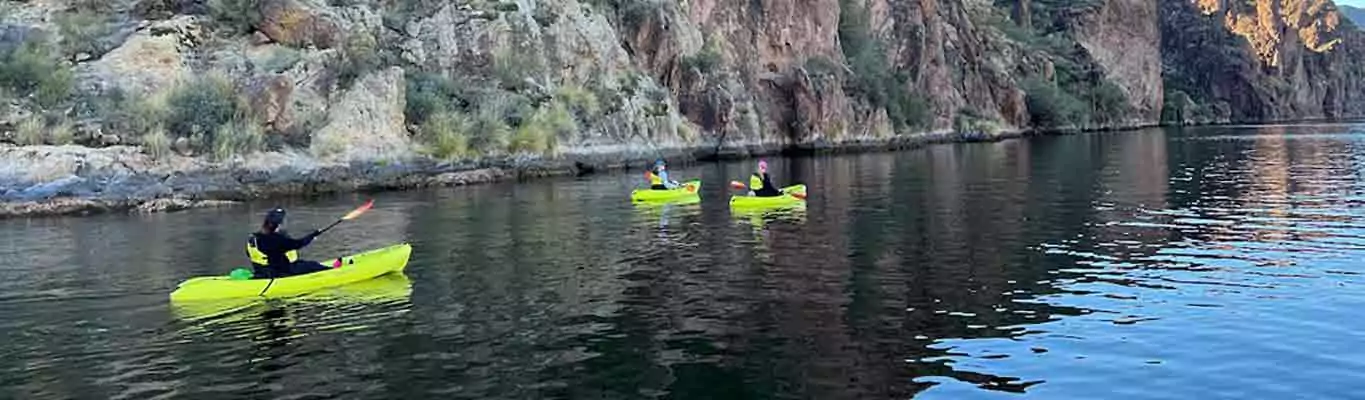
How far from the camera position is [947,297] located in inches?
690

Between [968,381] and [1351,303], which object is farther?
[1351,303]

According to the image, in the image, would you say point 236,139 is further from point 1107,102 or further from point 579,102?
point 1107,102

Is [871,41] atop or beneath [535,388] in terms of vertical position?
atop

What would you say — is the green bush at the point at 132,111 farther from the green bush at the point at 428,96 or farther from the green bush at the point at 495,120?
the green bush at the point at 495,120

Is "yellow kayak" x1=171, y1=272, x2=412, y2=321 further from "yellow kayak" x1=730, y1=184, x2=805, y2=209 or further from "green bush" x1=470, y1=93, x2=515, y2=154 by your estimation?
"green bush" x1=470, y1=93, x2=515, y2=154

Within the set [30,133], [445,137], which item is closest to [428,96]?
[445,137]

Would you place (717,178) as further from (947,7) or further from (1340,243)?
(947,7)

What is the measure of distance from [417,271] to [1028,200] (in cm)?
2051

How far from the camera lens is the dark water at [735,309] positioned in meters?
12.6

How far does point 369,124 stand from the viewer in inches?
1928

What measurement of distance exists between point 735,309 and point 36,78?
3625cm

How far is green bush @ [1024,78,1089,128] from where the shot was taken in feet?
446

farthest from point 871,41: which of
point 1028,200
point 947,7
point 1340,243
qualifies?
point 1340,243

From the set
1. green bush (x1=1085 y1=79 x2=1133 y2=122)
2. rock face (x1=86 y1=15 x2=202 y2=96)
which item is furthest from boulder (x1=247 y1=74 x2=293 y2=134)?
green bush (x1=1085 y1=79 x2=1133 y2=122)
